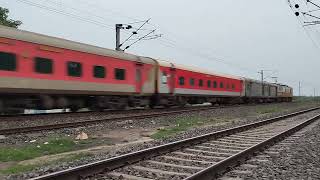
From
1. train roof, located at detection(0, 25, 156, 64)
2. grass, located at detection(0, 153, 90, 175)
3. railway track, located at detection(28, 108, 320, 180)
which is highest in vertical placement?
train roof, located at detection(0, 25, 156, 64)

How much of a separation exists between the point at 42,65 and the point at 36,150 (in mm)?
7703

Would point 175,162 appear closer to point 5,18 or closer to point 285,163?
point 285,163

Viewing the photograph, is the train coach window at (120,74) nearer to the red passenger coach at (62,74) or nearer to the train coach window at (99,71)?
the red passenger coach at (62,74)

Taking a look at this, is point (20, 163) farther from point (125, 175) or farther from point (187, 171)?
point (187, 171)

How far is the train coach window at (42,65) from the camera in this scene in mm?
17039

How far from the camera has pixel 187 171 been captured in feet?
25.4

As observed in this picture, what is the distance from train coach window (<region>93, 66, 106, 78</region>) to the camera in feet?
67.9

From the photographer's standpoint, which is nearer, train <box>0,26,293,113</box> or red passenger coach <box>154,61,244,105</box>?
train <box>0,26,293,113</box>

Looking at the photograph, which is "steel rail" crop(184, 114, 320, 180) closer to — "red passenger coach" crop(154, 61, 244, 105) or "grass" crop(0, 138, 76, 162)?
"grass" crop(0, 138, 76, 162)

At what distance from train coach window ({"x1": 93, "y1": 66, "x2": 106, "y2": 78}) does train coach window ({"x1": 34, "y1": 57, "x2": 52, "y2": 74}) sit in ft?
10.4

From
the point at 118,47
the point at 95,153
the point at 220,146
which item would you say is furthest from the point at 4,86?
the point at 118,47

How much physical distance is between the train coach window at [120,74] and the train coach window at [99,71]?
114cm

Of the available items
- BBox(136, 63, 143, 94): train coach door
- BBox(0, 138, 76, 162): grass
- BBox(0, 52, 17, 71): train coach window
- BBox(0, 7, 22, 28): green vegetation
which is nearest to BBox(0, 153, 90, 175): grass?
BBox(0, 138, 76, 162): grass

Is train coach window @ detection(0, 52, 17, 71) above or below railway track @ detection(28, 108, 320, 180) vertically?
above
